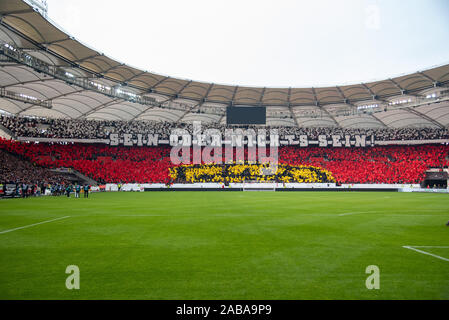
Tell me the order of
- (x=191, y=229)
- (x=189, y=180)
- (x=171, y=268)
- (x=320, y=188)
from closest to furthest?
(x=171, y=268)
(x=191, y=229)
(x=320, y=188)
(x=189, y=180)

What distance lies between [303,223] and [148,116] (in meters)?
52.5

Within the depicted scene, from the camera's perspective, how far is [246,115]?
5356 centimetres

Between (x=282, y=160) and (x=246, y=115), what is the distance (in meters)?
12.4

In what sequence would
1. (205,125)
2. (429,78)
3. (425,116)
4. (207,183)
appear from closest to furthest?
(429,78), (207,183), (425,116), (205,125)

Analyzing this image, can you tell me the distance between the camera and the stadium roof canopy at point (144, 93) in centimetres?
3309

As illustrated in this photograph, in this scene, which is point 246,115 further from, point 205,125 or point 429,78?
point 429,78

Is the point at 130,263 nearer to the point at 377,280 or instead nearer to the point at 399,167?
the point at 377,280

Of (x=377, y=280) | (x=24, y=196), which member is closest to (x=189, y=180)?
(x=24, y=196)

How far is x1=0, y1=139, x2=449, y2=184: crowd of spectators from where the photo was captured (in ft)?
156

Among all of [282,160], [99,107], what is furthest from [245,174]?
[99,107]

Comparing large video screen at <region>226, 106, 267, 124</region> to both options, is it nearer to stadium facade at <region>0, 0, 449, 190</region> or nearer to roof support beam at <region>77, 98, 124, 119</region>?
stadium facade at <region>0, 0, 449, 190</region>

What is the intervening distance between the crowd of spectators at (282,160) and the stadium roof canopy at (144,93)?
6.21 meters

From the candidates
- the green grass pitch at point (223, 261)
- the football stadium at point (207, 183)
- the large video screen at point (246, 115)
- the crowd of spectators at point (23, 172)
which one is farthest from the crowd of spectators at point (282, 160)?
the green grass pitch at point (223, 261)

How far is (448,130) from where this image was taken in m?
53.0
